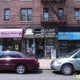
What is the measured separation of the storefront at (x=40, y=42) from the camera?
21469 mm

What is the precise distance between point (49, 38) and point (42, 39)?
0.92 meters

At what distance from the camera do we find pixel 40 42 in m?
22.3

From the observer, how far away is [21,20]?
22406mm

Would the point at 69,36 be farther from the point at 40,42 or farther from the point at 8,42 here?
the point at 8,42

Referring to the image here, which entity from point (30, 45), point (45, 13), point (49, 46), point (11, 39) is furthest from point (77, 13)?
point (11, 39)

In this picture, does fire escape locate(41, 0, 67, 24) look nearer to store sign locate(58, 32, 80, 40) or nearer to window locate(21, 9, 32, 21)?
store sign locate(58, 32, 80, 40)

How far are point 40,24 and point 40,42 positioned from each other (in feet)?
7.64

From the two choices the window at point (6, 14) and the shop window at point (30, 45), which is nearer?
the shop window at point (30, 45)

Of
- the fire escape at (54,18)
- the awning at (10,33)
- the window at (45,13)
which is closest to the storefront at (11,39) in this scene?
the awning at (10,33)

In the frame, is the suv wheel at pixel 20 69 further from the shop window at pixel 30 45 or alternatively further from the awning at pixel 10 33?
the shop window at pixel 30 45

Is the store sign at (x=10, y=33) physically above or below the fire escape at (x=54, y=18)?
below

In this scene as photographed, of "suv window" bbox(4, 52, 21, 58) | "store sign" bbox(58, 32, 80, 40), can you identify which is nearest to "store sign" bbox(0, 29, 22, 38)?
"store sign" bbox(58, 32, 80, 40)

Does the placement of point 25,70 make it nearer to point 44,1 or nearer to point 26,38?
point 26,38

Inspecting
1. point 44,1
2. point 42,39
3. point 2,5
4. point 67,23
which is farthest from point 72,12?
point 2,5
